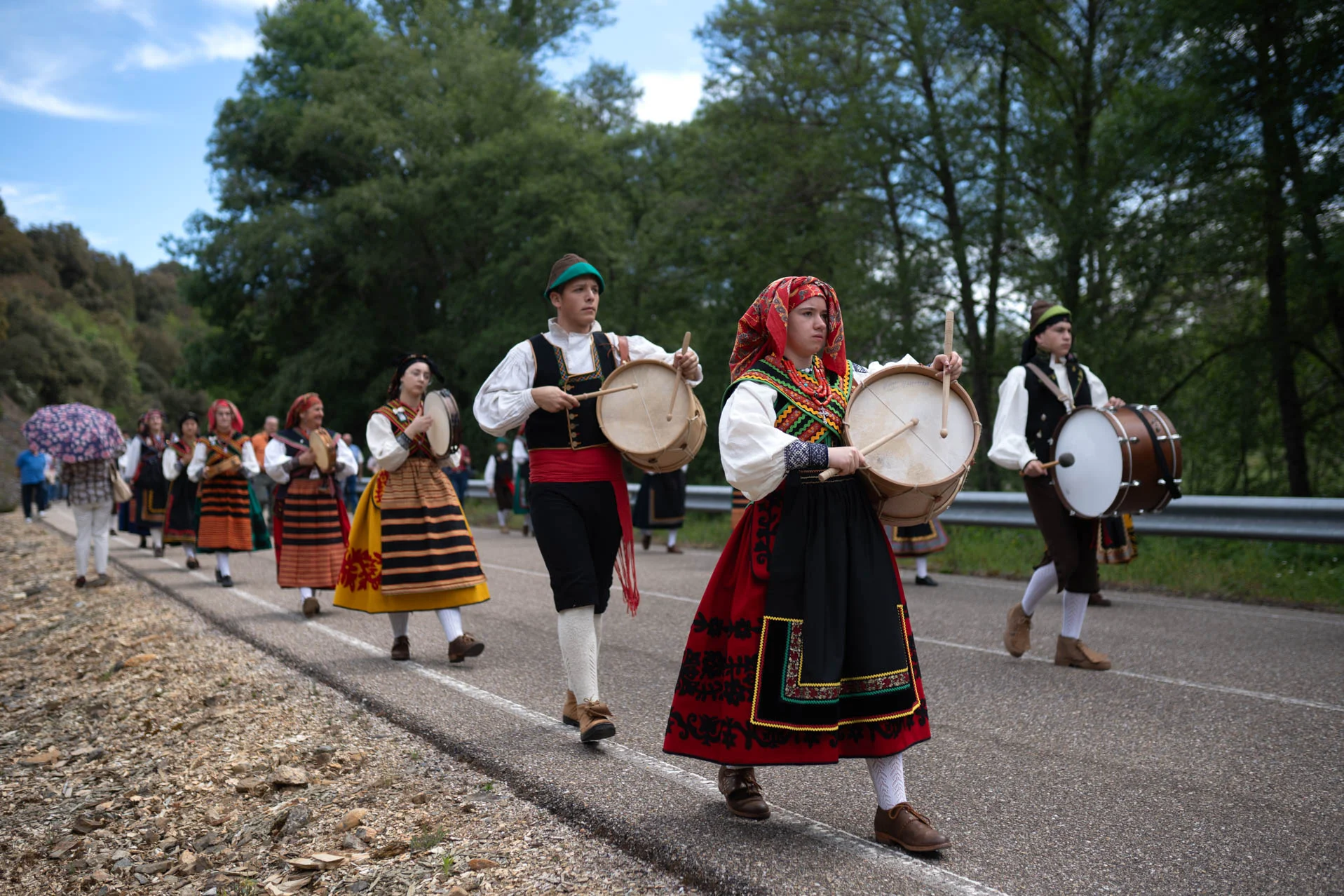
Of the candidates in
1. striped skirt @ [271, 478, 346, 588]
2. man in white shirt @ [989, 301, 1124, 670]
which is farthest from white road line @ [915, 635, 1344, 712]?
striped skirt @ [271, 478, 346, 588]

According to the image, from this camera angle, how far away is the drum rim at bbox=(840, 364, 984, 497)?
135 inches

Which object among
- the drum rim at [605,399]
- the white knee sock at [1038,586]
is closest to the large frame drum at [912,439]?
the drum rim at [605,399]

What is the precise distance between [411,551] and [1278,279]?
1088 cm

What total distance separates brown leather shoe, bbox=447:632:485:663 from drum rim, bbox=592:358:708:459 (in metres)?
2.20

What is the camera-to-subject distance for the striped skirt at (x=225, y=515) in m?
11.5

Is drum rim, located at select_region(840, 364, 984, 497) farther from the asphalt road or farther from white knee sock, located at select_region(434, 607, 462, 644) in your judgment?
white knee sock, located at select_region(434, 607, 462, 644)

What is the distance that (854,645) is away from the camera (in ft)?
11.1

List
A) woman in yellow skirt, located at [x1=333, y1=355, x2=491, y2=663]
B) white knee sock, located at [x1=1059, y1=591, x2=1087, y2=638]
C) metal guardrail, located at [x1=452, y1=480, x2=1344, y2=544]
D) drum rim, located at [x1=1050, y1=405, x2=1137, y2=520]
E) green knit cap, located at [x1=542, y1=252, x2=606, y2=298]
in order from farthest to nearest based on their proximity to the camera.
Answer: metal guardrail, located at [x1=452, y1=480, x2=1344, y2=544], woman in yellow skirt, located at [x1=333, y1=355, x2=491, y2=663], white knee sock, located at [x1=1059, y1=591, x2=1087, y2=638], drum rim, located at [x1=1050, y1=405, x2=1137, y2=520], green knit cap, located at [x1=542, y1=252, x2=606, y2=298]

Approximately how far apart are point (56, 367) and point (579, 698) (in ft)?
202

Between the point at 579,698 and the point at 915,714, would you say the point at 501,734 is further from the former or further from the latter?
the point at 915,714

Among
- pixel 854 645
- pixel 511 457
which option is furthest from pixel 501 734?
pixel 511 457

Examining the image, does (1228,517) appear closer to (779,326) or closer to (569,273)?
(569,273)

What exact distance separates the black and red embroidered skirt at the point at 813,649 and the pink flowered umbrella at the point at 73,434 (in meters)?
9.52

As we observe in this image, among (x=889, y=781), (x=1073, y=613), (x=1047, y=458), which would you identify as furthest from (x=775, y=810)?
(x=1047, y=458)
